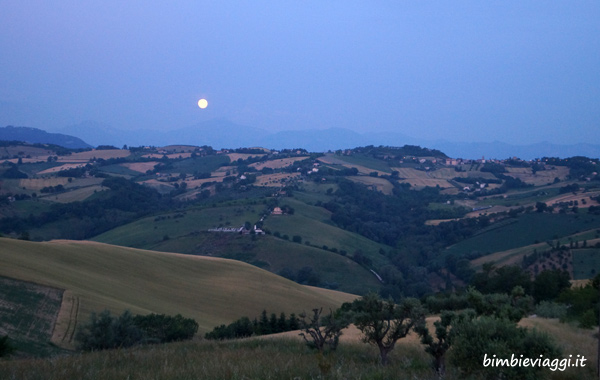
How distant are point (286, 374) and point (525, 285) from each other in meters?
32.7

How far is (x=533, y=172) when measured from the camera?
440 ft

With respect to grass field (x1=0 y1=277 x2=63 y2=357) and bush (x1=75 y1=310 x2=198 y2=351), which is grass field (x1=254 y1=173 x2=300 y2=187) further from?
bush (x1=75 y1=310 x2=198 y2=351)

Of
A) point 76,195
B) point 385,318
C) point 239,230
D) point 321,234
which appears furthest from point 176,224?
point 385,318

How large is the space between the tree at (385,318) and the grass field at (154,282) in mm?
15549

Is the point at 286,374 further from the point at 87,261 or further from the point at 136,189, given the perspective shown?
the point at 136,189

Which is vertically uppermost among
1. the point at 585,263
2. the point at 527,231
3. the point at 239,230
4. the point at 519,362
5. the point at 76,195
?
the point at 519,362

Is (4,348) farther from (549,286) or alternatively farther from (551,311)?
(549,286)

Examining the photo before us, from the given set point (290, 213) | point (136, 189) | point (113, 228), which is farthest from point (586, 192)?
point (136, 189)

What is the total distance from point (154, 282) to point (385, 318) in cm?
2988

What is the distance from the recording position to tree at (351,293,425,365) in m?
12.2

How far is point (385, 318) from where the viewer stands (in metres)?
12.6

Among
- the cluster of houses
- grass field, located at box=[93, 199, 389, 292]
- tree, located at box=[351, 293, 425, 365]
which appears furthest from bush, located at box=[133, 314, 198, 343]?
the cluster of houses

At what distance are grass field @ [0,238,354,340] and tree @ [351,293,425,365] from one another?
612 inches

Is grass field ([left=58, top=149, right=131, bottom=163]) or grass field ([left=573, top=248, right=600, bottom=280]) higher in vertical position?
grass field ([left=58, top=149, right=131, bottom=163])
